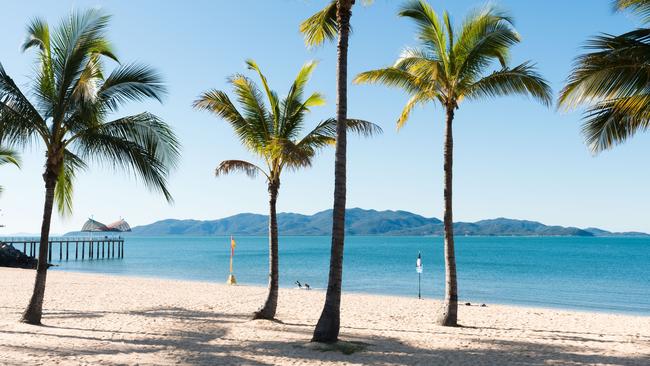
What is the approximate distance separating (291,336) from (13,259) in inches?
1669

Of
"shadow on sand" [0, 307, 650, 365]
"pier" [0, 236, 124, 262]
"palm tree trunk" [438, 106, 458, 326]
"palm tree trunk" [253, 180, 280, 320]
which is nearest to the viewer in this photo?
"shadow on sand" [0, 307, 650, 365]

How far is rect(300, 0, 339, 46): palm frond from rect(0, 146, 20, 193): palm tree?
1260 centimetres

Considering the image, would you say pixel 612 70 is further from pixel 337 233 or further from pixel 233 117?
pixel 233 117

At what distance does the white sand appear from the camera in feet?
29.8

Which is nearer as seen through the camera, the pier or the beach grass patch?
the beach grass patch

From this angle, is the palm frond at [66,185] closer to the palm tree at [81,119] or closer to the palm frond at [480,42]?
the palm tree at [81,119]

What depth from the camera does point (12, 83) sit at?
11367 millimetres

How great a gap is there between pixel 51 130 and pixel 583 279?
4919 cm

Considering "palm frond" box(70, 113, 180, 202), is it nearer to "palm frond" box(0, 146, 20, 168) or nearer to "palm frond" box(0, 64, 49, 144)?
"palm frond" box(0, 64, 49, 144)

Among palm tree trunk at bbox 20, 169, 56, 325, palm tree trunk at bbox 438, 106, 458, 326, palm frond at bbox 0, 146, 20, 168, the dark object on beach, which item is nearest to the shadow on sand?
palm tree trunk at bbox 20, 169, 56, 325

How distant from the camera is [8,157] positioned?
19.6 metres

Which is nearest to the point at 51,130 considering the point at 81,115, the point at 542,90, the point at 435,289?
the point at 81,115

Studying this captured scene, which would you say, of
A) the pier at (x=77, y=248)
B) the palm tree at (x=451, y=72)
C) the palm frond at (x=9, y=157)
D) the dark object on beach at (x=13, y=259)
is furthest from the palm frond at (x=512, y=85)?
the pier at (x=77, y=248)

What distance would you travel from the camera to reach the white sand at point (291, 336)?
9078 millimetres
